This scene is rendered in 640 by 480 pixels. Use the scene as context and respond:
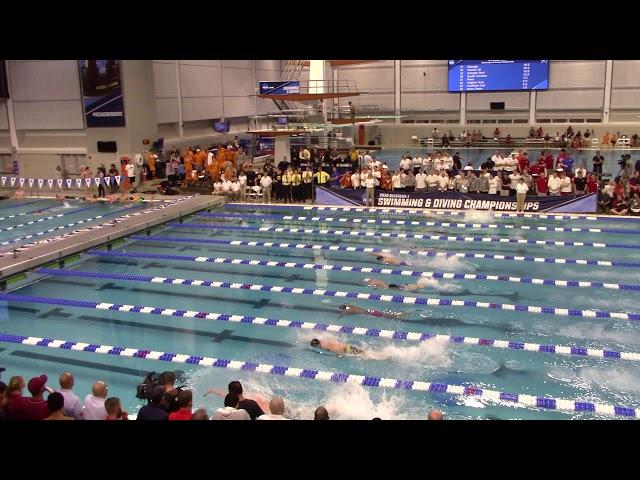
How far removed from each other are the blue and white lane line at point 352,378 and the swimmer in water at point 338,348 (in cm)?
50

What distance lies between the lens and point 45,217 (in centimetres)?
1600

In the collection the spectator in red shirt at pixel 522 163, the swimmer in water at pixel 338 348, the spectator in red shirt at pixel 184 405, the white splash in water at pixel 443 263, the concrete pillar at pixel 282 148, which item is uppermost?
the concrete pillar at pixel 282 148

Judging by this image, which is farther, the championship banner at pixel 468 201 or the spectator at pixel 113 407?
the championship banner at pixel 468 201

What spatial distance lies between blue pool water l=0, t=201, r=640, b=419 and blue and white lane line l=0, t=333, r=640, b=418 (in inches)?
3.1

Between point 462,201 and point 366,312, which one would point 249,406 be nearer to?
point 366,312

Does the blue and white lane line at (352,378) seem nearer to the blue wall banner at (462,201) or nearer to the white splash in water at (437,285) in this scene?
the white splash in water at (437,285)

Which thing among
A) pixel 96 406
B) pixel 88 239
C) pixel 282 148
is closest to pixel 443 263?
pixel 88 239

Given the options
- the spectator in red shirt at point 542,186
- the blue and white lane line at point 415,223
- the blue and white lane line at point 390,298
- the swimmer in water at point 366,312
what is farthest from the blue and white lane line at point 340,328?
the spectator in red shirt at point 542,186

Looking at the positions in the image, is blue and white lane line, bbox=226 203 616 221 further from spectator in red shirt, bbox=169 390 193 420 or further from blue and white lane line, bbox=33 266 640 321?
spectator in red shirt, bbox=169 390 193 420

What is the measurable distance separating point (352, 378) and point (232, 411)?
2.16m

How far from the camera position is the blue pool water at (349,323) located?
6734mm
